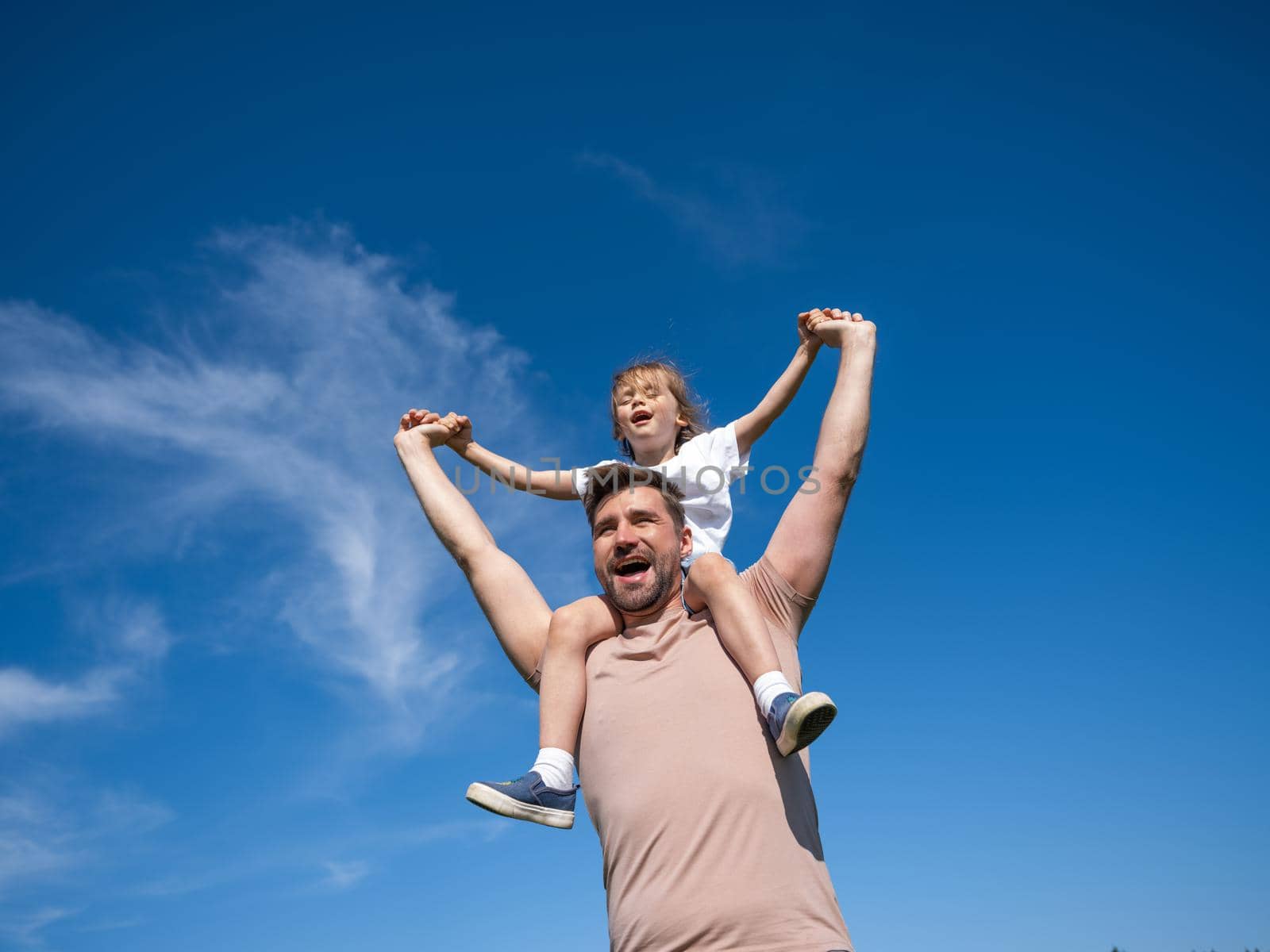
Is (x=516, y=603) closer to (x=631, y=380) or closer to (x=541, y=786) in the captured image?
(x=541, y=786)

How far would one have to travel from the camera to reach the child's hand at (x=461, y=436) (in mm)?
5922

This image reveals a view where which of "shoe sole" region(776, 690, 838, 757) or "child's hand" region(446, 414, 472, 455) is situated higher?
"child's hand" region(446, 414, 472, 455)

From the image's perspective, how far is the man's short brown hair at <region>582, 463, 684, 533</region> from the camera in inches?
189

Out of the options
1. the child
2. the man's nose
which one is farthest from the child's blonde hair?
the man's nose

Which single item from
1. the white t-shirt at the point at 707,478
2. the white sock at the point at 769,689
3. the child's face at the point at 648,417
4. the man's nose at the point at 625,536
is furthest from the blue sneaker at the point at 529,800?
the child's face at the point at 648,417

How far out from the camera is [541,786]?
4.03 metres

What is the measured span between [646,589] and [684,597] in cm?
21

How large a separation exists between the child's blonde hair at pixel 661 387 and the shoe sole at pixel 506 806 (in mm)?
3293

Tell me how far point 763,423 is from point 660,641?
2.49 meters

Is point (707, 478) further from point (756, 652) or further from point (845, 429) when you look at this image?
point (756, 652)

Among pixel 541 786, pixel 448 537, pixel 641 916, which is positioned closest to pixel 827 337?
pixel 448 537

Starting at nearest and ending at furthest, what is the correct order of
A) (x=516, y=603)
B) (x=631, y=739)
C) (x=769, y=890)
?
(x=769, y=890)
(x=631, y=739)
(x=516, y=603)

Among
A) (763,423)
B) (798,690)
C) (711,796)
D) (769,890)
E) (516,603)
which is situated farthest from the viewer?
(763,423)

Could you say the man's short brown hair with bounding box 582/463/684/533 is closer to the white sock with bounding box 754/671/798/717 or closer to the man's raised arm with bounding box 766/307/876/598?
the man's raised arm with bounding box 766/307/876/598
